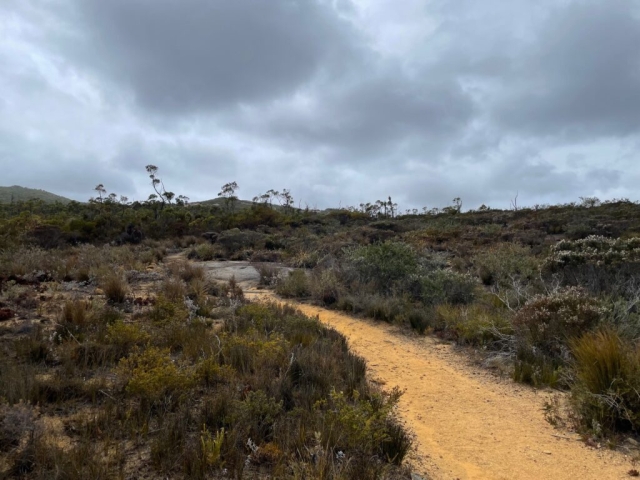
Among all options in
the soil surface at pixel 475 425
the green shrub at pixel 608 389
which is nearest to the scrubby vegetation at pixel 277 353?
the green shrub at pixel 608 389

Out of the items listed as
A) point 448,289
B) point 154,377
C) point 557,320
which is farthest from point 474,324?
point 154,377

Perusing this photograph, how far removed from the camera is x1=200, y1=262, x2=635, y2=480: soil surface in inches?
154

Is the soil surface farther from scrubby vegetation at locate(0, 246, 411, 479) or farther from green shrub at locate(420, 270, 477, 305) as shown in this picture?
green shrub at locate(420, 270, 477, 305)

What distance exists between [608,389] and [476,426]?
146 centimetres

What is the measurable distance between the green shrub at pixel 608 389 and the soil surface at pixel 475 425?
0.38 metres

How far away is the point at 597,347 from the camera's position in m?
4.91

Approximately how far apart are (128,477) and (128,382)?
1.42 metres

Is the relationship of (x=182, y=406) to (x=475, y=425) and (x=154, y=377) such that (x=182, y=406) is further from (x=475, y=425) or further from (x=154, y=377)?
(x=475, y=425)

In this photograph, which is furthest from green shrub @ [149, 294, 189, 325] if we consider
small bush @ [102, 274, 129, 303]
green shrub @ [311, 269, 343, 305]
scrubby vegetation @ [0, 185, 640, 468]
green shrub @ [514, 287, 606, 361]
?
green shrub @ [514, 287, 606, 361]

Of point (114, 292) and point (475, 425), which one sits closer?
point (475, 425)

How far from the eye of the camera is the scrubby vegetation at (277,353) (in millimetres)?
3607

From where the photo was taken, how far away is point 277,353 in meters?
5.65

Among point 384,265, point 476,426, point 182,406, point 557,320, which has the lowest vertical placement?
point 476,426

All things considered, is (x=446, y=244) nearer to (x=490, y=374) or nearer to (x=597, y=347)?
(x=490, y=374)
